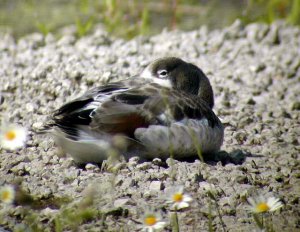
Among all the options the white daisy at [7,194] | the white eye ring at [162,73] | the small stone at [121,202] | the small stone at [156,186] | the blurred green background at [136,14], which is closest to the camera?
the white daisy at [7,194]

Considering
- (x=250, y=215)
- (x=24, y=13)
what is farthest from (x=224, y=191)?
(x=24, y=13)

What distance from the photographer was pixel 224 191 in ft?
16.4

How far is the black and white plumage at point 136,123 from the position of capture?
17.2ft

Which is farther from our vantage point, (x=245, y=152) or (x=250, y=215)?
(x=245, y=152)

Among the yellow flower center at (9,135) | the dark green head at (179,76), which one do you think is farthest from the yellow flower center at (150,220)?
the dark green head at (179,76)

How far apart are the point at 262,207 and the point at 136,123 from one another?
4.15 ft

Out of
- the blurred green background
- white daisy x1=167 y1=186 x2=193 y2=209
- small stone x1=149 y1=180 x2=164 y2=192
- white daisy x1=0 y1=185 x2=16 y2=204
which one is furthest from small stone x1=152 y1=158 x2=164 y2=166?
the blurred green background

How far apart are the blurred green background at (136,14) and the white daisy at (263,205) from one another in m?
4.63

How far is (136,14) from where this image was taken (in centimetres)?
995

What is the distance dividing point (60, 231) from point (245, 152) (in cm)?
200

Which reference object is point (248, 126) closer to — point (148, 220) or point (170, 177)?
point (170, 177)

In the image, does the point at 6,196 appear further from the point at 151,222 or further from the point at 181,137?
the point at 181,137

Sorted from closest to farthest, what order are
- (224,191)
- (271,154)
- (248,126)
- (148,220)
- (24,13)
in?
(148,220), (224,191), (271,154), (248,126), (24,13)

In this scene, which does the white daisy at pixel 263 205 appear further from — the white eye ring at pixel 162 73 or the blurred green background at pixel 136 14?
the blurred green background at pixel 136 14
